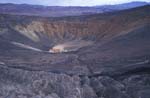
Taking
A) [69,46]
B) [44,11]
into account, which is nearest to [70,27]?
[69,46]

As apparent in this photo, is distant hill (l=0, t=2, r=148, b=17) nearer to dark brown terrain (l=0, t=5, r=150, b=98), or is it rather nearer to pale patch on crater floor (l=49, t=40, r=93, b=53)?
dark brown terrain (l=0, t=5, r=150, b=98)

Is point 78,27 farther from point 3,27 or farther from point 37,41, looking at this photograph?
point 3,27

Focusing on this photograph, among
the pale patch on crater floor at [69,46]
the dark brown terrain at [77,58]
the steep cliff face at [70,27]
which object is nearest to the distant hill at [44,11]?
the steep cliff face at [70,27]

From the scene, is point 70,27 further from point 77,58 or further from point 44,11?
point 44,11

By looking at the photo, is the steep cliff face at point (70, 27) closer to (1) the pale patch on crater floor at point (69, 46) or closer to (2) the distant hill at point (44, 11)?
(1) the pale patch on crater floor at point (69, 46)

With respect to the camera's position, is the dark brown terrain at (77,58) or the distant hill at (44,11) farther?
the distant hill at (44,11)

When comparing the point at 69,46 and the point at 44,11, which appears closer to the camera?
the point at 69,46
